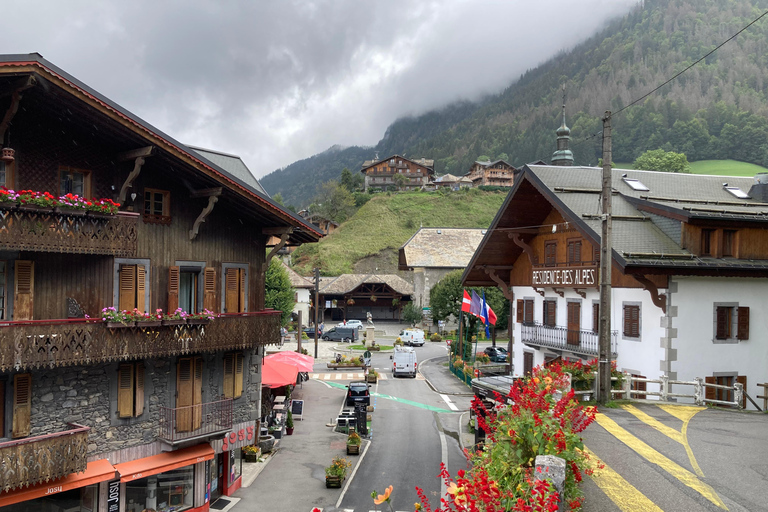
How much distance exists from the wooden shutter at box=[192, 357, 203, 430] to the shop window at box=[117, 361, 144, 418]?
5.09ft

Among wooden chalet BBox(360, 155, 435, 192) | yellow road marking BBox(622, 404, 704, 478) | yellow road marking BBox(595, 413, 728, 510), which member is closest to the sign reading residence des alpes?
yellow road marking BBox(622, 404, 704, 478)

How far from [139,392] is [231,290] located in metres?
4.25

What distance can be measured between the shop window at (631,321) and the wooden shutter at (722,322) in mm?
2746

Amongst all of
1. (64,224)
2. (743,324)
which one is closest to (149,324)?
(64,224)

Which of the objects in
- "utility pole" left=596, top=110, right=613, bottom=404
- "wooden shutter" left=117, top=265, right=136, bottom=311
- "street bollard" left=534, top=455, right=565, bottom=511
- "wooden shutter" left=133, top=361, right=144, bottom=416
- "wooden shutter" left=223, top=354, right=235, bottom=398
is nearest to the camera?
"street bollard" left=534, top=455, right=565, bottom=511

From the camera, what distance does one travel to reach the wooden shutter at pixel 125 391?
1596cm

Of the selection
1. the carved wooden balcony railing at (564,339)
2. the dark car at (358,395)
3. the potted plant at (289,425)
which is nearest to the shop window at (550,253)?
the carved wooden balcony railing at (564,339)

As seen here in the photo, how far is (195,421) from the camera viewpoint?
1730 cm

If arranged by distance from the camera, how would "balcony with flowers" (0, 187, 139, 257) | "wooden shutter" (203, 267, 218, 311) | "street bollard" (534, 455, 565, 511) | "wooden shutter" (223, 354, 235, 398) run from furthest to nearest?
"wooden shutter" (223, 354, 235, 398) < "wooden shutter" (203, 267, 218, 311) < "balcony with flowers" (0, 187, 139, 257) < "street bollard" (534, 455, 565, 511)

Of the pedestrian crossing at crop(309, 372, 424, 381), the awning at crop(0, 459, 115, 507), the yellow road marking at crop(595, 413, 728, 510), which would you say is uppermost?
the yellow road marking at crop(595, 413, 728, 510)

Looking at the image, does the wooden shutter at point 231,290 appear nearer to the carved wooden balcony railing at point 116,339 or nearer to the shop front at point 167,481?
the carved wooden balcony railing at point 116,339

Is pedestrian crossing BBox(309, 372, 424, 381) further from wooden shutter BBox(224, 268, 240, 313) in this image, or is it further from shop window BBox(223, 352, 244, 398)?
wooden shutter BBox(224, 268, 240, 313)

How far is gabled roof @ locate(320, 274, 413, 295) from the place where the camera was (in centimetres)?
7719

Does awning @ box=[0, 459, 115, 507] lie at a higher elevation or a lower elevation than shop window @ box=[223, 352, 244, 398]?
lower
